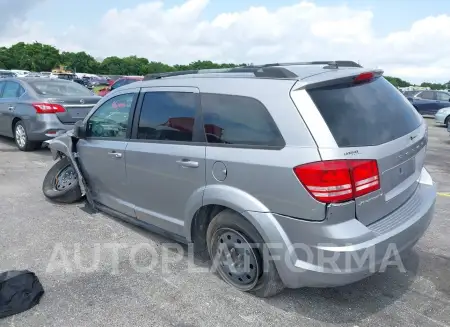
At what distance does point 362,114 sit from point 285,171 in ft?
2.38

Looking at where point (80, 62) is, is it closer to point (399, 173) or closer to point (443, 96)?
point (443, 96)

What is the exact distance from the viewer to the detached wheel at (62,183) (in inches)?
207

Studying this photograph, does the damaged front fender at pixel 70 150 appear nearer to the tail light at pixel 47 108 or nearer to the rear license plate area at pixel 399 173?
the tail light at pixel 47 108

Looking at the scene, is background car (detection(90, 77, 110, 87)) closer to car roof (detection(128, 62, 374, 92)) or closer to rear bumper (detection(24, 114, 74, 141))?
rear bumper (detection(24, 114, 74, 141))

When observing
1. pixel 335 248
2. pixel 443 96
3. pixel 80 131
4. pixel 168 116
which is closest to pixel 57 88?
pixel 80 131

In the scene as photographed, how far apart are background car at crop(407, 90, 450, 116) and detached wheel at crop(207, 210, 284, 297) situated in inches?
768

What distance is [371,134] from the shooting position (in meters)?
2.83

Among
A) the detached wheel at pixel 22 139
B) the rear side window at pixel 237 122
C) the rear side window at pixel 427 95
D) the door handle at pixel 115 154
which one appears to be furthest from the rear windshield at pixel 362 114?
the rear side window at pixel 427 95

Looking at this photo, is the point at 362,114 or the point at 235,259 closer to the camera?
the point at 362,114

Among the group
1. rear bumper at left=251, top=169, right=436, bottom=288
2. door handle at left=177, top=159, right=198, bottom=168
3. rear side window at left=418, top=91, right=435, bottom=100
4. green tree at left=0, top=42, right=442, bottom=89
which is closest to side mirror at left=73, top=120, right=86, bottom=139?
door handle at left=177, top=159, right=198, bottom=168

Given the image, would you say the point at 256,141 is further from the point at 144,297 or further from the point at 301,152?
the point at 144,297

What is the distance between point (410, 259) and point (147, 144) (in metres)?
2.70

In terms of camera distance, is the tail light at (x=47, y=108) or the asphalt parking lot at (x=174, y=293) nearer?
the asphalt parking lot at (x=174, y=293)

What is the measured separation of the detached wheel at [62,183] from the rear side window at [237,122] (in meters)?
2.74
